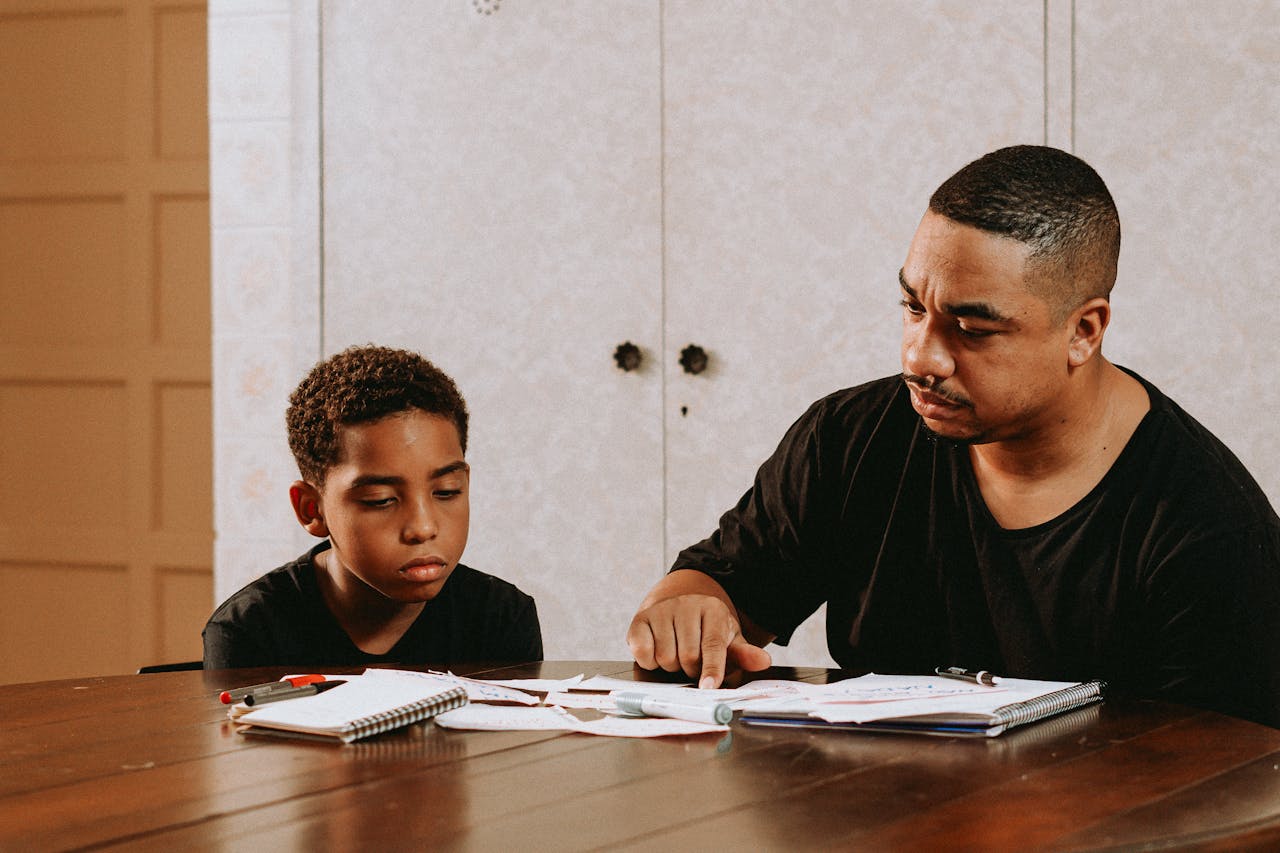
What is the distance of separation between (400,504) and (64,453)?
2709 millimetres

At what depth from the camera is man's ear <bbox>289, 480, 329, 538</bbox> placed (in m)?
1.98

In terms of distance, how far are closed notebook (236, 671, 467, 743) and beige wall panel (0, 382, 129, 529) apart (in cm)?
303

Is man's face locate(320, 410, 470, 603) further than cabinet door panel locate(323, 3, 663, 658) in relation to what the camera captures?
No

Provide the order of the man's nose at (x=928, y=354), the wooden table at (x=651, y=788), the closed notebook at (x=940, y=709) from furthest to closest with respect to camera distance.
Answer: the man's nose at (x=928, y=354) → the closed notebook at (x=940, y=709) → the wooden table at (x=651, y=788)

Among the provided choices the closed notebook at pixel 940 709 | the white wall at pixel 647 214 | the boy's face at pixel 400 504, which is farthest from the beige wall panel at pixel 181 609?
the closed notebook at pixel 940 709

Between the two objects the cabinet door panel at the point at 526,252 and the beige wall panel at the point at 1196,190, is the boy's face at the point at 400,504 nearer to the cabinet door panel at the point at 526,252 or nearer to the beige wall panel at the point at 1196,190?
the cabinet door panel at the point at 526,252

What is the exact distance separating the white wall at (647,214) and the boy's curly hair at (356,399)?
857 mm

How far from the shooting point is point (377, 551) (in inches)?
72.7

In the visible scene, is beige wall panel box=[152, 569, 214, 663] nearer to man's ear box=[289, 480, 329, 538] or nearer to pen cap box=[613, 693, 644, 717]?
man's ear box=[289, 480, 329, 538]

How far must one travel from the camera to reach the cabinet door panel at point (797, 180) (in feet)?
8.60

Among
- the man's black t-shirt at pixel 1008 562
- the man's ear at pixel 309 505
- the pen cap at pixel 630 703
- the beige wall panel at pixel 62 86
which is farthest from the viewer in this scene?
the beige wall panel at pixel 62 86

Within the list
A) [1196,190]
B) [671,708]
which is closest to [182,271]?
[1196,190]

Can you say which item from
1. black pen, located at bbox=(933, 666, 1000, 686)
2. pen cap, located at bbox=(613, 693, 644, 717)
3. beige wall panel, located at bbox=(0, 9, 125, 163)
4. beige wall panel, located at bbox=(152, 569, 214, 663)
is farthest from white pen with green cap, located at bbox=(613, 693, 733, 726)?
beige wall panel, located at bbox=(0, 9, 125, 163)

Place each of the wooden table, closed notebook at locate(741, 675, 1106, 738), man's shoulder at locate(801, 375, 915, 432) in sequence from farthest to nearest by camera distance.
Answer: man's shoulder at locate(801, 375, 915, 432) < closed notebook at locate(741, 675, 1106, 738) < the wooden table
